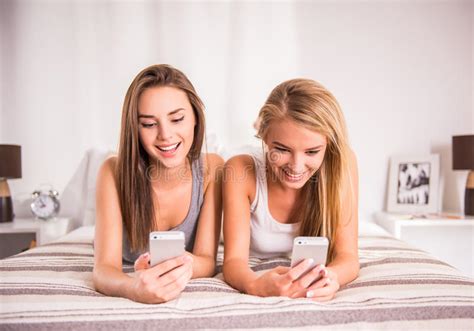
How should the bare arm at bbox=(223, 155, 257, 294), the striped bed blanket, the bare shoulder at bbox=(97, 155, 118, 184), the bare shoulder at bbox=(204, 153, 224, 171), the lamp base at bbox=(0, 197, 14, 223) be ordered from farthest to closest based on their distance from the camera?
the lamp base at bbox=(0, 197, 14, 223), the bare shoulder at bbox=(204, 153, 224, 171), the bare shoulder at bbox=(97, 155, 118, 184), the bare arm at bbox=(223, 155, 257, 294), the striped bed blanket

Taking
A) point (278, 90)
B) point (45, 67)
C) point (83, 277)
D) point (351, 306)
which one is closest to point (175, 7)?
point (45, 67)

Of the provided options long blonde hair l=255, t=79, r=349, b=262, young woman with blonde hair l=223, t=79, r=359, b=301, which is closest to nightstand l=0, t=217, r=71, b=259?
young woman with blonde hair l=223, t=79, r=359, b=301

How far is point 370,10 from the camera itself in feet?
7.42

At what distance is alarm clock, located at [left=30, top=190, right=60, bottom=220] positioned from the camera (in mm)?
2037

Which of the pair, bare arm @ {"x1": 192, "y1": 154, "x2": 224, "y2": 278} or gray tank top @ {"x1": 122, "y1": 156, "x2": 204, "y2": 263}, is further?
gray tank top @ {"x1": 122, "y1": 156, "x2": 204, "y2": 263}

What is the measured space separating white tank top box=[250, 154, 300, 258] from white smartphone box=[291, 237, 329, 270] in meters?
0.31

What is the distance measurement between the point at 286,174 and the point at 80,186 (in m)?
1.46

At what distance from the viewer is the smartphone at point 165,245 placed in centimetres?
74

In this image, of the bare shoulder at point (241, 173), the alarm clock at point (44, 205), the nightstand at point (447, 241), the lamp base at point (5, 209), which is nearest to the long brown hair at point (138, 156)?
the bare shoulder at point (241, 173)

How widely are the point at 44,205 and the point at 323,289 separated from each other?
1682 millimetres

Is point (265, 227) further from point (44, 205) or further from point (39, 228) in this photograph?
point (44, 205)

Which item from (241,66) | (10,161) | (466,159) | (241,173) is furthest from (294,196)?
(10,161)

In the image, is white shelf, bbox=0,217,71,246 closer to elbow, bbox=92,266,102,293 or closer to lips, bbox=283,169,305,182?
elbow, bbox=92,266,102,293

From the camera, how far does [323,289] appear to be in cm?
77
